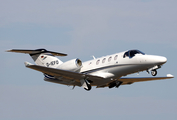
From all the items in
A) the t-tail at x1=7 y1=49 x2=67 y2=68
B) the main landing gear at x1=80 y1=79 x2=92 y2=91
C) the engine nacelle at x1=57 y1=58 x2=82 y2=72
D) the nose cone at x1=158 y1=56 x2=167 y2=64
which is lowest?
the main landing gear at x1=80 y1=79 x2=92 y2=91

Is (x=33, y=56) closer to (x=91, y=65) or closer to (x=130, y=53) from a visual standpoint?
(x=91, y=65)

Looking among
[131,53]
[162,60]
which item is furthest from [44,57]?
[162,60]

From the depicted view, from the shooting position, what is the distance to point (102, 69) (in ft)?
82.8

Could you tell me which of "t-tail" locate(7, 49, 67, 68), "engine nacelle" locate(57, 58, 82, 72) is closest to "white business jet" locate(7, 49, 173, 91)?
"engine nacelle" locate(57, 58, 82, 72)

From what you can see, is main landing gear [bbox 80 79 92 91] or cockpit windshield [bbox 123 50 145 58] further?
main landing gear [bbox 80 79 92 91]

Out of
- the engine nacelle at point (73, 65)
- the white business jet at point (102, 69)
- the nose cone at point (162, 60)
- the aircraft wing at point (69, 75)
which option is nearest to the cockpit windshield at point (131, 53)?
the white business jet at point (102, 69)

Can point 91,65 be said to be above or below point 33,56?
below

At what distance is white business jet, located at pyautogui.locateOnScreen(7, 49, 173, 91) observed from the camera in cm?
2366

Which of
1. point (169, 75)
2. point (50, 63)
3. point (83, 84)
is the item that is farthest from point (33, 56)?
point (169, 75)

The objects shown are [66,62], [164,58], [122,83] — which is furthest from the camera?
[122,83]

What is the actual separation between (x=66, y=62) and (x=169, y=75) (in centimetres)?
929

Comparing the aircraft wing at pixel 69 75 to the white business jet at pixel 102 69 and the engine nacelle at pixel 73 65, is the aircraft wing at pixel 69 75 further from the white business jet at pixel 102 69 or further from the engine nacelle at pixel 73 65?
the engine nacelle at pixel 73 65

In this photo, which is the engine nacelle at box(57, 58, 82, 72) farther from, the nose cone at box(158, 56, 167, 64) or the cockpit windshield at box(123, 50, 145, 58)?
the nose cone at box(158, 56, 167, 64)

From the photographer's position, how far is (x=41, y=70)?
24.1 m
